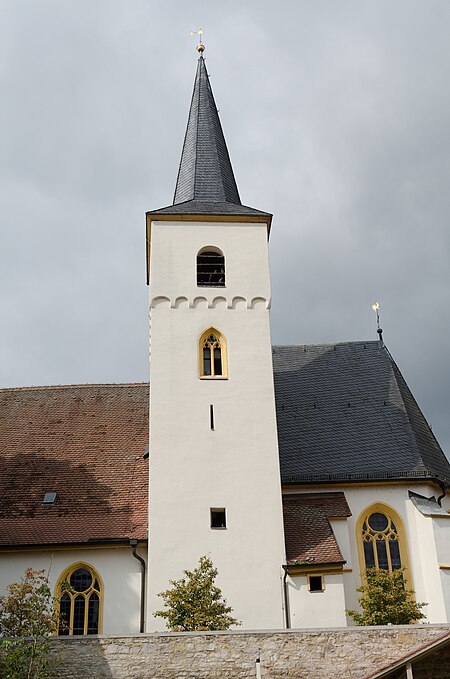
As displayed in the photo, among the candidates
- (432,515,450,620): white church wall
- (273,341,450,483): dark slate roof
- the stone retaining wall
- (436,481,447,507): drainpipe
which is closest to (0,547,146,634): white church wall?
the stone retaining wall

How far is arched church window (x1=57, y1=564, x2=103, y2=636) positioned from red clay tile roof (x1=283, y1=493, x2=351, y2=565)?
5.12m

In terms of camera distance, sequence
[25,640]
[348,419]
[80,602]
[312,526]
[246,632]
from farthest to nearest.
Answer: [348,419] < [312,526] < [80,602] < [246,632] < [25,640]

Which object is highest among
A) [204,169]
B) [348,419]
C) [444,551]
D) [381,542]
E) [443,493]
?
[204,169]


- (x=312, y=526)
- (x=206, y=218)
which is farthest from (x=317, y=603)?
(x=206, y=218)

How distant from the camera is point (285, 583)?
19734 millimetres

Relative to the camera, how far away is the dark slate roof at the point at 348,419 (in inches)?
928

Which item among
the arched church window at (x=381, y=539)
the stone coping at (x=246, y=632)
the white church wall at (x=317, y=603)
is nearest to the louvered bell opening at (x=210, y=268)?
the arched church window at (x=381, y=539)

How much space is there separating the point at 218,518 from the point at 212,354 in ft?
15.5

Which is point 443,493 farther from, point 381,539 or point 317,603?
point 317,603

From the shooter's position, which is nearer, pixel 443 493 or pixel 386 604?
pixel 386 604

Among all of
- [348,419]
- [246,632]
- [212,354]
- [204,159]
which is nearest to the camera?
[246,632]

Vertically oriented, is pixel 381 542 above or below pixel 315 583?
above

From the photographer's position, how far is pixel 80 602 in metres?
20.3

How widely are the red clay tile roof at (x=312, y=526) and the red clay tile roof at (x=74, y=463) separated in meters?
4.03
